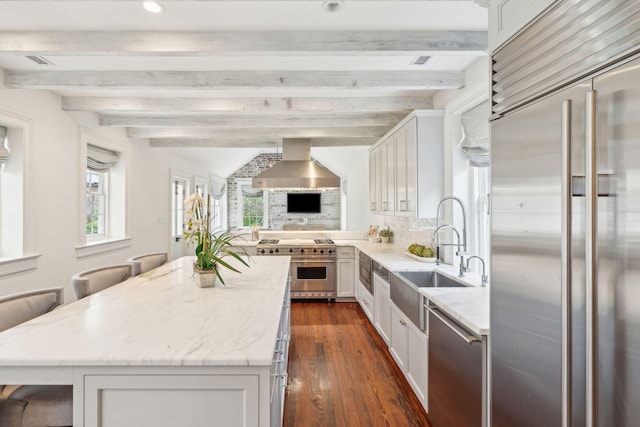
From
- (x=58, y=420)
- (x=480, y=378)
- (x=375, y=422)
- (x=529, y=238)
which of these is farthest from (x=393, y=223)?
(x=58, y=420)

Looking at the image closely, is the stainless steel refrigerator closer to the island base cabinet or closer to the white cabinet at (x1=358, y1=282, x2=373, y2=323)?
the island base cabinet

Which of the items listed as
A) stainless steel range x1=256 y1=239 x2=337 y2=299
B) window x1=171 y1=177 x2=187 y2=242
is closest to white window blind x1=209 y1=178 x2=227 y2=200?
window x1=171 y1=177 x2=187 y2=242

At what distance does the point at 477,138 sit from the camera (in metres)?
2.87

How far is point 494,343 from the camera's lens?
4.53ft

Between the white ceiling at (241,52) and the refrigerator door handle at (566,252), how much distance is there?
4.47 feet

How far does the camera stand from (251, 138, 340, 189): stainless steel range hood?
511cm

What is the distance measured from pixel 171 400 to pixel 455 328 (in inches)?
50.7

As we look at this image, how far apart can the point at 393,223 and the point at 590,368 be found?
441cm

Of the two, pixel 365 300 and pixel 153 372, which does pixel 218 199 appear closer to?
pixel 365 300

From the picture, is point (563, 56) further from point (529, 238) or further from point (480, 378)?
point (480, 378)

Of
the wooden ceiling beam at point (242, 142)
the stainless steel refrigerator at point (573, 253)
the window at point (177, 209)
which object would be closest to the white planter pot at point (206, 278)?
the stainless steel refrigerator at point (573, 253)

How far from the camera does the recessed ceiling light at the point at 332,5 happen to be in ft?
6.26

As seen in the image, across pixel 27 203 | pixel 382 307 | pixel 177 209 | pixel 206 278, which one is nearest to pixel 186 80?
pixel 206 278

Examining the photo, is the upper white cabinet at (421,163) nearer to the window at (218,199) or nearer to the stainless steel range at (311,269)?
the stainless steel range at (311,269)
